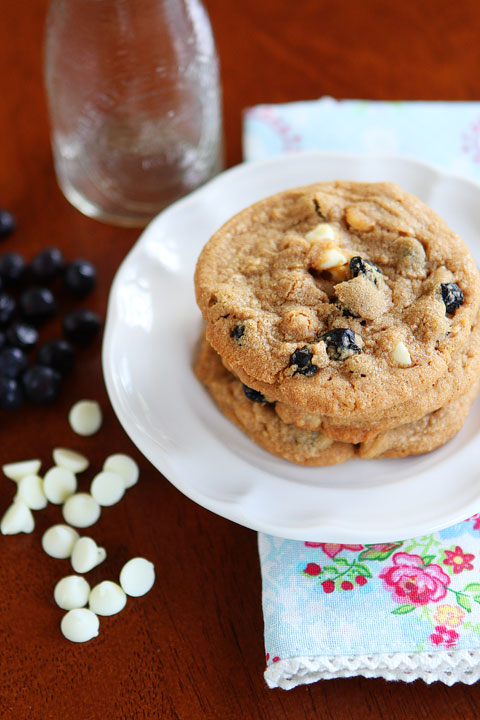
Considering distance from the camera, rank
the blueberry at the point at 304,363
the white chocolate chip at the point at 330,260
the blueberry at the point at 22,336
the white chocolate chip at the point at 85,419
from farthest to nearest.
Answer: the blueberry at the point at 22,336
the white chocolate chip at the point at 85,419
the white chocolate chip at the point at 330,260
the blueberry at the point at 304,363

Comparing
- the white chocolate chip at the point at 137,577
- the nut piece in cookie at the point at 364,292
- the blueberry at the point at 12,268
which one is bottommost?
the white chocolate chip at the point at 137,577

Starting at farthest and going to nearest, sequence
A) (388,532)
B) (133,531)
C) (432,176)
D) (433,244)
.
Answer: (432,176)
(133,531)
(433,244)
(388,532)

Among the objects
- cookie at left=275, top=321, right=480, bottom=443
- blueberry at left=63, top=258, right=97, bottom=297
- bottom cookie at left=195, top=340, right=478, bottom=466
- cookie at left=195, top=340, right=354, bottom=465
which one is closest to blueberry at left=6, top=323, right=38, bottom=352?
blueberry at left=63, top=258, right=97, bottom=297

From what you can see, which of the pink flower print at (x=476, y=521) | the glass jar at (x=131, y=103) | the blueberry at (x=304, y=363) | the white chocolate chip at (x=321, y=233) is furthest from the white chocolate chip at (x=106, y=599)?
the glass jar at (x=131, y=103)

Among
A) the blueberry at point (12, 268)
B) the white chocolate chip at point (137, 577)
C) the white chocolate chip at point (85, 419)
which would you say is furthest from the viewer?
the blueberry at point (12, 268)

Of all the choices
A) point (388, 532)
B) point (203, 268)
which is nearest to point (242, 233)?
point (203, 268)

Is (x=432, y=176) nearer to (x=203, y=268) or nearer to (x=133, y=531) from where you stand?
(x=203, y=268)

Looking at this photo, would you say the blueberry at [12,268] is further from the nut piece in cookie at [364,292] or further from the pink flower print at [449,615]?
the pink flower print at [449,615]
